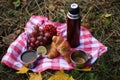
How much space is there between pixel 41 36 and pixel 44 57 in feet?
0.52

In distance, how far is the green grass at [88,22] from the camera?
7.01 feet

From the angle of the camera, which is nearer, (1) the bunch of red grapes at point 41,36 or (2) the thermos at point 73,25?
(2) the thermos at point 73,25

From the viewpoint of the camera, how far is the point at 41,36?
2.24 meters

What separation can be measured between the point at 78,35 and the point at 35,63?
1.26 ft

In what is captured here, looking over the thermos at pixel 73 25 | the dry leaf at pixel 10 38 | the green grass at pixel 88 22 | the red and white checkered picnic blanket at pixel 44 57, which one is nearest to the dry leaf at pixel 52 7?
the green grass at pixel 88 22

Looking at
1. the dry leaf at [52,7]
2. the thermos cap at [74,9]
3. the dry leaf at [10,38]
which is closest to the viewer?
the thermos cap at [74,9]

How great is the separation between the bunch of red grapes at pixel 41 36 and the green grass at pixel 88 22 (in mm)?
228

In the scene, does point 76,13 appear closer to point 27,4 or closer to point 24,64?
point 24,64

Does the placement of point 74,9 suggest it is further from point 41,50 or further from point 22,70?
point 22,70

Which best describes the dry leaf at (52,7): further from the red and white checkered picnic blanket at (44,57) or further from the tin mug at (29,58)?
the tin mug at (29,58)

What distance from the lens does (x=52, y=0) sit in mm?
2771

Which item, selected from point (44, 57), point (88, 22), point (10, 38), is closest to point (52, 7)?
point (88, 22)

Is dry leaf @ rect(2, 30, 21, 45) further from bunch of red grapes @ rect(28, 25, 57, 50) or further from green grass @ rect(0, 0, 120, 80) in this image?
bunch of red grapes @ rect(28, 25, 57, 50)

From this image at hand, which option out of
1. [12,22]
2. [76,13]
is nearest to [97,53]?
[76,13]
